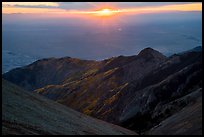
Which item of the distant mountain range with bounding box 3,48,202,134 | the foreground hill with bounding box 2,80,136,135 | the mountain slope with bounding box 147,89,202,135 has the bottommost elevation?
the distant mountain range with bounding box 3,48,202,134

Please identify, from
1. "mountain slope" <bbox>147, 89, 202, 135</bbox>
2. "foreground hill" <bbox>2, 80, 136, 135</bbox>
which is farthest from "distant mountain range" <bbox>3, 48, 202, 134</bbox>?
"foreground hill" <bbox>2, 80, 136, 135</bbox>

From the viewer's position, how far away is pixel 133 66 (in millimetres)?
119375

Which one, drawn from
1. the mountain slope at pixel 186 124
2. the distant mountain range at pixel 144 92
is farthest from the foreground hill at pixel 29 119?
the distant mountain range at pixel 144 92

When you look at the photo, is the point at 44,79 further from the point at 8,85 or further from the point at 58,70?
the point at 8,85

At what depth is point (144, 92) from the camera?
78.6 m

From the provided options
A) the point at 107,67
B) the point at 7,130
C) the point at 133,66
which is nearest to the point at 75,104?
the point at 133,66

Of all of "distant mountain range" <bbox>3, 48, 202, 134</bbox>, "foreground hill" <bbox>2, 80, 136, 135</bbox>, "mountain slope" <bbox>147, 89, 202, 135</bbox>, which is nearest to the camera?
"foreground hill" <bbox>2, 80, 136, 135</bbox>

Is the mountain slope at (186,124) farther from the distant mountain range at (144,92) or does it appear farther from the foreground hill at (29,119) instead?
the foreground hill at (29,119)

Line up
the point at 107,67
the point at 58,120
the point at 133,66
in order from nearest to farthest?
the point at 58,120, the point at 133,66, the point at 107,67

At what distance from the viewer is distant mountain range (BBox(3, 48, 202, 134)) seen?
53844 mm

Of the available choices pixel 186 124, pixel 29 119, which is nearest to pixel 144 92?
pixel 186 124

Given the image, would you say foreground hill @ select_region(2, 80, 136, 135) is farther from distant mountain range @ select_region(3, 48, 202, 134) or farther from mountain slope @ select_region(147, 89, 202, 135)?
distant mountain range @ select_region(3, 48, 202, 134)

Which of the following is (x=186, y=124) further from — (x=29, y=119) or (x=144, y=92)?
(x=144, y=92)

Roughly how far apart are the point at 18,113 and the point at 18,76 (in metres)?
146
